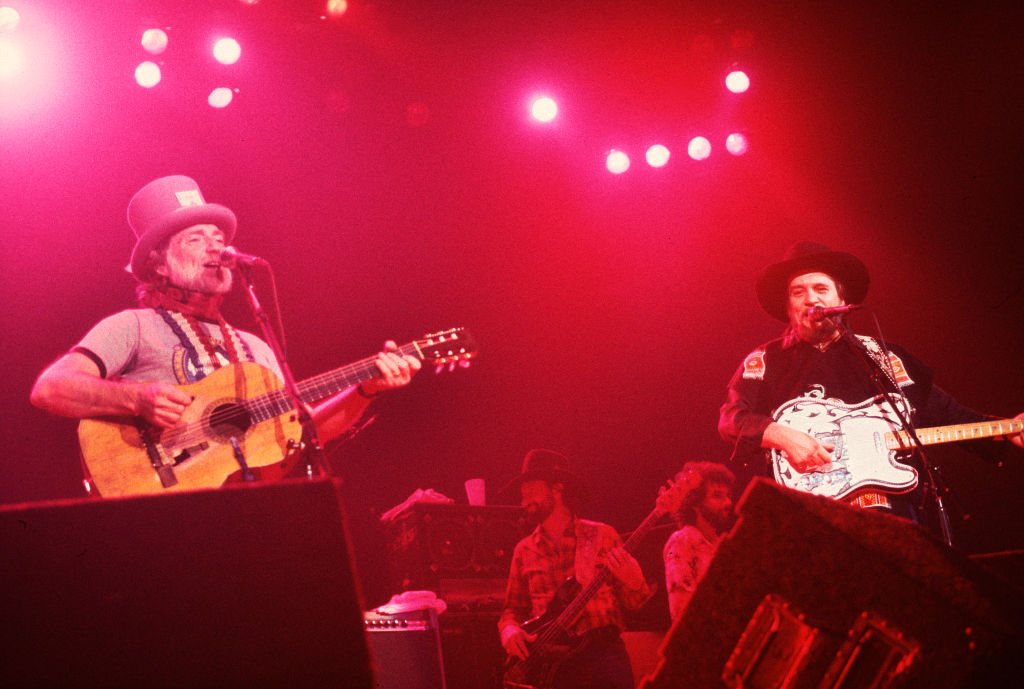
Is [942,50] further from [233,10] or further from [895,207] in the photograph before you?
[233,10]

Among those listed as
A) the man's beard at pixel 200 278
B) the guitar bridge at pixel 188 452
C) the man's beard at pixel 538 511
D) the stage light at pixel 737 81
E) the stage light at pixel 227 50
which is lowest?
the man's beard at pixel 538 511

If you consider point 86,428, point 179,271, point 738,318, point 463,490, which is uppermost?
point 179,271

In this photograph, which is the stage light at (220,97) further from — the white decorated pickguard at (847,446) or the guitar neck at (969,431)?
the guitar neck at (969,431)

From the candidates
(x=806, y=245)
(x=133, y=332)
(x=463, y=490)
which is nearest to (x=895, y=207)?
(x=806, y=245)

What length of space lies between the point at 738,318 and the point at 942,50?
7.82ft

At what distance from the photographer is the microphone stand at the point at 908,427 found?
11.5 ft

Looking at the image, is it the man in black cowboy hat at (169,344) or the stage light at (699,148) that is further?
the stage light at (699,148)

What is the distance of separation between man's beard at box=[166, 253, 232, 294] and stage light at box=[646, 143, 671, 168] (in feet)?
11.7

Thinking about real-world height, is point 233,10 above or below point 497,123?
above

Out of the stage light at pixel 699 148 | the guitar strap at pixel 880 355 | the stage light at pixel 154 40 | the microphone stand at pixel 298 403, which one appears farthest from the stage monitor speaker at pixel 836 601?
the stage light at pixel 699 148

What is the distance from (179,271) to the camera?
13.0 ft

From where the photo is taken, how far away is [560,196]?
6.36 meters

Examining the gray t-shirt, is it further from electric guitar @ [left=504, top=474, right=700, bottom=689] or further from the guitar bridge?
electric guitar @ [left=504, top=474, right=700, bottom=689]

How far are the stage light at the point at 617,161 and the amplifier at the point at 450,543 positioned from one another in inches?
104
